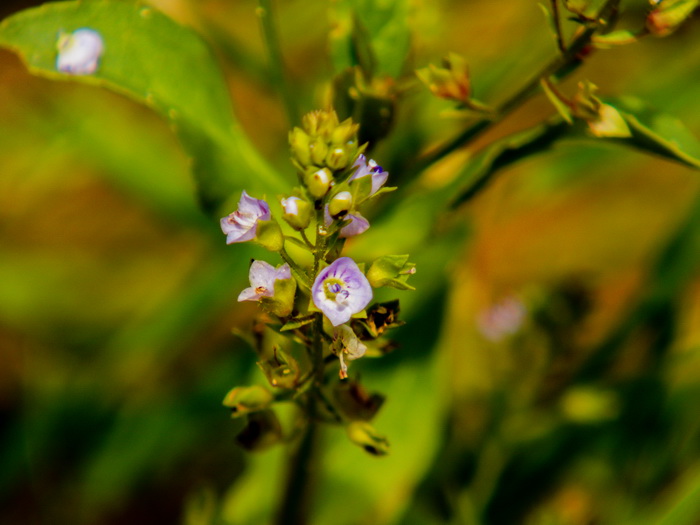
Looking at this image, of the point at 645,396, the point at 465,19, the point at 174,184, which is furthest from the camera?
the point at 465,19

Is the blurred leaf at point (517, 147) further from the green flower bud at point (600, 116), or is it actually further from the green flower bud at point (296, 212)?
A: the green flower bud at point (296, 212)

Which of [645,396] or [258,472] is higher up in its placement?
[645,396]

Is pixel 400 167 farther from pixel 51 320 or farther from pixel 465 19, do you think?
pixel 465 19

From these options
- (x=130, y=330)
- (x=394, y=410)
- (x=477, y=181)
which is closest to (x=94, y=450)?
(x=130, y=330)

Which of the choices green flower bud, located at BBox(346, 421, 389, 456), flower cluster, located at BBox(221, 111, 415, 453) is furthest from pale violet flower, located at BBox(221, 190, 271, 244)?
green flower bud, located at BBox(346, 421, 389, 456)

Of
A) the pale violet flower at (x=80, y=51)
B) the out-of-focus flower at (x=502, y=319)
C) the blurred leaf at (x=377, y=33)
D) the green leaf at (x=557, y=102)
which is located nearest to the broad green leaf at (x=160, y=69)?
the pale violet flower at (x=80, y=51)

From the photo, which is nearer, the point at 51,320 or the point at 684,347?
the point at 684,347

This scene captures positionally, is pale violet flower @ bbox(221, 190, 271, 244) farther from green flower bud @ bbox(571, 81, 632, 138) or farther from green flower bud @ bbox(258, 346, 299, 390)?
green flower bud @ bbox(571, 81, 632, 138)
